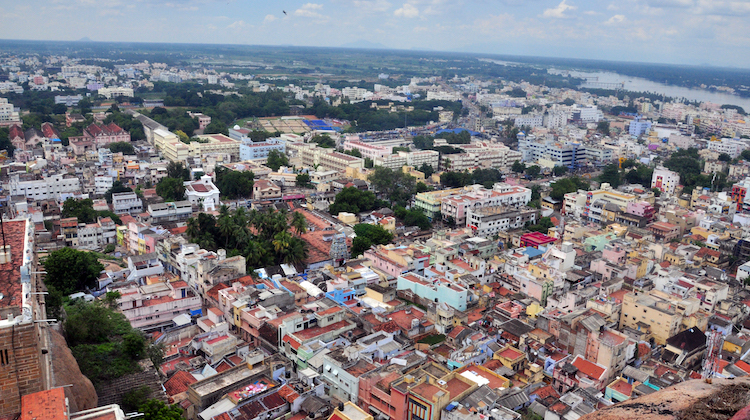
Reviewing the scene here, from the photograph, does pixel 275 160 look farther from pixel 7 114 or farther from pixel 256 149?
pixel 7 114

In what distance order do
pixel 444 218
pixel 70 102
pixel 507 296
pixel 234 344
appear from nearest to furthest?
pixel 234 344, pixel 507 296, pixel 444 218, pixel 70 102

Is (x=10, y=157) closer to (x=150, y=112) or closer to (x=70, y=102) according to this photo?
(x=150, y=112)

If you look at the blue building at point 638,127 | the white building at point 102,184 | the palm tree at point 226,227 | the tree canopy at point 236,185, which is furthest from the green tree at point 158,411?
the blue building at point 638,127

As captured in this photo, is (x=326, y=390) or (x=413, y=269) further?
(x=413, y=269)

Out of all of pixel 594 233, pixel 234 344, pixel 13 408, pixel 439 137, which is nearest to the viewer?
pixel 13 408

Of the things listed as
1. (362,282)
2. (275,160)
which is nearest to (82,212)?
(362,282)

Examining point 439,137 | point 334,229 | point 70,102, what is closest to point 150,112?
point 70,102
